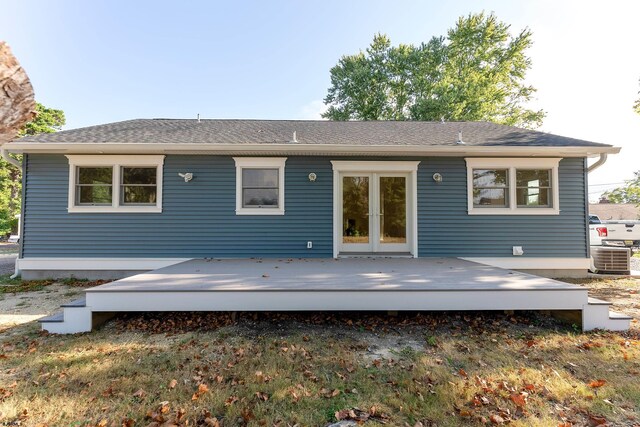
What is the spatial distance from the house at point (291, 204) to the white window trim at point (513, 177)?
2cm

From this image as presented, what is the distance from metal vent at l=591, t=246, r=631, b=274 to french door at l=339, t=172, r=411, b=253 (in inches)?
186

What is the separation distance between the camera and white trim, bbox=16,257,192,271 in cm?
638

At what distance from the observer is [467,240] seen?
21.9ft

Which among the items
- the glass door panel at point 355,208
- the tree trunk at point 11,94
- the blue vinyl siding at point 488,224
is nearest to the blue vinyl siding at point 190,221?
the glass door panel at point 355,208

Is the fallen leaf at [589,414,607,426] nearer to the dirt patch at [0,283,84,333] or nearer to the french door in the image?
the french door

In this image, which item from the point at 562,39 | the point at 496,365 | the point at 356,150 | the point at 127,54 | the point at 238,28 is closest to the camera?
the point at 496,365

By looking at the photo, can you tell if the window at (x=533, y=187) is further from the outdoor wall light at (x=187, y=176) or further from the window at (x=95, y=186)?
the window at (x=95, y=186)

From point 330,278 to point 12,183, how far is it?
24.8 metres

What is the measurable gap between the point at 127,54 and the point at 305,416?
49.5ft

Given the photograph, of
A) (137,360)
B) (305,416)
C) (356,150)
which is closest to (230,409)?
(305,416)

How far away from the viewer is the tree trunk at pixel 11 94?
150 cm

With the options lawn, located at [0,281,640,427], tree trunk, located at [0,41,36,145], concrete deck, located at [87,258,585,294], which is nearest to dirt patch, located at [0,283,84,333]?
lawn, located at [0,281,640,427]

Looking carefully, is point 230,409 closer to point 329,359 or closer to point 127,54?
point 329,359

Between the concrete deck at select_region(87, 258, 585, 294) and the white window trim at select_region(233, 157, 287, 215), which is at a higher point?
the white window trim at select_region(233, 157, 287, 215)
